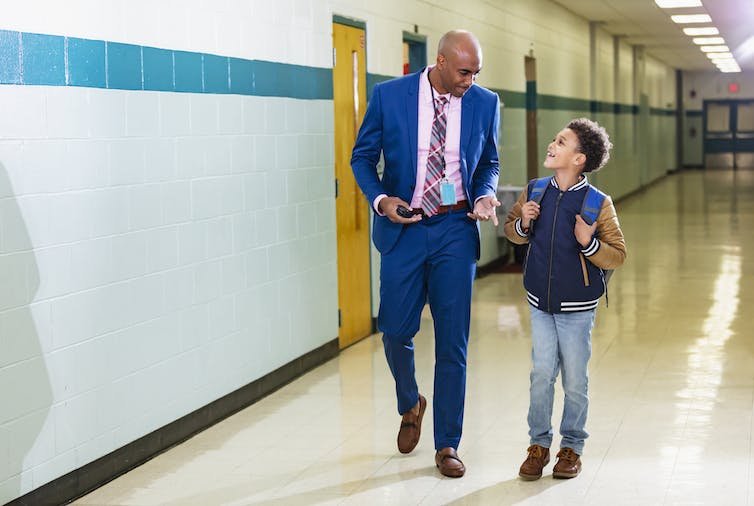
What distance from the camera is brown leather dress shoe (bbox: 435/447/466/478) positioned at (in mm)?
4227

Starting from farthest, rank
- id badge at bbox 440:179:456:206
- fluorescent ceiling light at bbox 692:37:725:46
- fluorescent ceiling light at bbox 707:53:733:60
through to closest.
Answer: fluorescent ceiling light at bbox 707:53:733:60
fluorescent ceiling light at bbox 692:37:725:46
id badge at bbox 440:179:456:206

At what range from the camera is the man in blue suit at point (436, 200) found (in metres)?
4.19

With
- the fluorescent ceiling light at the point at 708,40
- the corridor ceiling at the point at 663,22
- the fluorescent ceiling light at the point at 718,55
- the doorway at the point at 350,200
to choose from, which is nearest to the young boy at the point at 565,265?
the doorway at the point at 350,200

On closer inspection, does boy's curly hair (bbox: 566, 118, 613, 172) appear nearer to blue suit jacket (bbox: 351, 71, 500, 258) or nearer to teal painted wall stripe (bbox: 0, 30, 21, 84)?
blue suit jacket (bbox: 351, 71, 500, 258)

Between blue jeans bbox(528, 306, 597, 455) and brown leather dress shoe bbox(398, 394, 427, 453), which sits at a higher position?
blue jeans bbox(528, 306, 597, 455)


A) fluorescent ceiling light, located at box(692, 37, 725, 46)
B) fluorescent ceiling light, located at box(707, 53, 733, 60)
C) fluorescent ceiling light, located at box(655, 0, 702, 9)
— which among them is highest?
fluorescent ceiling light, located at box(707, 53, 733, 60)

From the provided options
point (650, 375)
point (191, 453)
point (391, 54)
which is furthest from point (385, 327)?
point (391, 54)

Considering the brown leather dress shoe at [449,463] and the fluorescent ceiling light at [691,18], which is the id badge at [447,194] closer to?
the brown leather dress shoe at [449,463]

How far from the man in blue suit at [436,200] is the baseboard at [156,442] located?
1111 millimetres

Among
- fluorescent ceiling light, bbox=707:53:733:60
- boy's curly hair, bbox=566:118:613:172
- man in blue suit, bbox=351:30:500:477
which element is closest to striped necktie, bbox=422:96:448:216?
man in blue suit, bbox=351:30:500:477

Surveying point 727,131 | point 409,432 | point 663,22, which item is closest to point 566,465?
point 409,432

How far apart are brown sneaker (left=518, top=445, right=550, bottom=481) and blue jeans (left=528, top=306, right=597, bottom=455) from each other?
0.03 meters

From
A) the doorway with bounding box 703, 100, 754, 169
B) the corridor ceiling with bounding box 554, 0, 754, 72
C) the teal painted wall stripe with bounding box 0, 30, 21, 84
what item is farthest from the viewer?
the doorway with bounding box 703, 100, 754, 169

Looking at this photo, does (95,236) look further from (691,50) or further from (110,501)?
(691,50)
